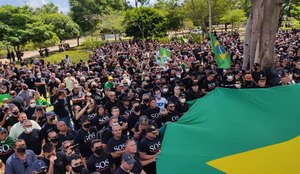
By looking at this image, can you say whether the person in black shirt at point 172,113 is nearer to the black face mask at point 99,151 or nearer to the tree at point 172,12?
the black face mask at point 99,151

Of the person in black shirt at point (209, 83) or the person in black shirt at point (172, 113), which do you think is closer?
the person in black shirt at point (172, 113)

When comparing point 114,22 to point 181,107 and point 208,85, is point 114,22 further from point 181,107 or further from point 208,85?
point 181,107

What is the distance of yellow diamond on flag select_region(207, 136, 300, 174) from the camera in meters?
5.37

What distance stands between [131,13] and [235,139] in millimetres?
35366

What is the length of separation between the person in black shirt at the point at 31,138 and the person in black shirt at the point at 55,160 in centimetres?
123

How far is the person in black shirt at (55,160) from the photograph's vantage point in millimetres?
5734

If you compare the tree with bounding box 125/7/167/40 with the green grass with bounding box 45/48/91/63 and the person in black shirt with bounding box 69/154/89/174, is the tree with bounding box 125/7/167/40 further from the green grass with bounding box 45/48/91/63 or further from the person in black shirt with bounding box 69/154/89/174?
the person in black shirt with bounding box 69/154/89/174

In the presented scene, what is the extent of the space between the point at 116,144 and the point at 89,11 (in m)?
51.9

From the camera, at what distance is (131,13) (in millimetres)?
39812

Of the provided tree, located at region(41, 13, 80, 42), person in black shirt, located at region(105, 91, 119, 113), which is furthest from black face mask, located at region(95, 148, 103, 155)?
tree, located at region(41, 13, 80, 42)

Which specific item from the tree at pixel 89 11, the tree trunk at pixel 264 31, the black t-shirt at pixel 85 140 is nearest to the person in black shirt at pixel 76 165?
the black t-shirt at pixel 85 140

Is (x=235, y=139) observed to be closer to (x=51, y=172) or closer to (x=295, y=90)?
(x=295, y=90)

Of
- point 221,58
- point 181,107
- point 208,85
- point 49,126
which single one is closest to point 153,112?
point 181,107

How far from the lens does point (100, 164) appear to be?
5734 millimetres
